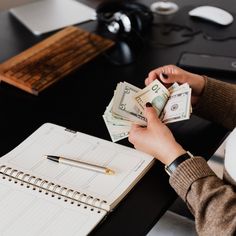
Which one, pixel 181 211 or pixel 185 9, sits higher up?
pixel 185 9

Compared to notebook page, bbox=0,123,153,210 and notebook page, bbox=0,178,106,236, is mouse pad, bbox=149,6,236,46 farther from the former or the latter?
notebook page, bbox=0,178,106,236

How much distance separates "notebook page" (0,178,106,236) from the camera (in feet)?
2.43

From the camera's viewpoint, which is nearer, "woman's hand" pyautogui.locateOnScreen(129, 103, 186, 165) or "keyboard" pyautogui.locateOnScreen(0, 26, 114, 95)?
"woman's hand" pyautogui.locateOnScreen(129, 103, 186, 165)

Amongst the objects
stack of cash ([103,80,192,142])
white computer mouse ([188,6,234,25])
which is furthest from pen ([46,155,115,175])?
white computer mouse ([188,6,234,25])

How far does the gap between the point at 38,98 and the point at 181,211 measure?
48cm

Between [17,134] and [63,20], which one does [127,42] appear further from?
[17,134]

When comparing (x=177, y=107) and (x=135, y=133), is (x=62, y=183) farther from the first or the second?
(x=177, y=107)

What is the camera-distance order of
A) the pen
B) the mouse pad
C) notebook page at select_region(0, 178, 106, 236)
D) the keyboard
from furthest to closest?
the mouse pad
the keyboard
the pen
notebook page at select_region(0, 178, 106, 236)

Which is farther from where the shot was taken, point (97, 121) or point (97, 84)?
point (97, 84)

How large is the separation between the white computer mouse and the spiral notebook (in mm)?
688

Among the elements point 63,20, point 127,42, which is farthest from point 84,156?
point 63,20

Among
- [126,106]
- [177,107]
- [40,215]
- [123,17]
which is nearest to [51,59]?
[123,17]

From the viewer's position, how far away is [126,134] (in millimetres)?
948

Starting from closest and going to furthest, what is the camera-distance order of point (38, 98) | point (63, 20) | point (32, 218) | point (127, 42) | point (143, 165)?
point (32, 218) → point (143, 165) → point (38, 98) → point (127, 42) → point (63, 20)
